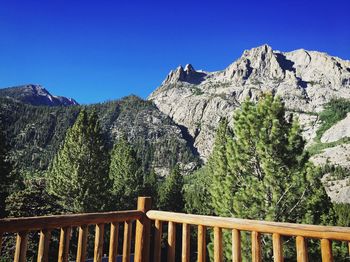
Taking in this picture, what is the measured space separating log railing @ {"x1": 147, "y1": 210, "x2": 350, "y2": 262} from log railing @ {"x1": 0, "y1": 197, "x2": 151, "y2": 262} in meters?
0.17

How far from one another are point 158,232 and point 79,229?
3.10 ft

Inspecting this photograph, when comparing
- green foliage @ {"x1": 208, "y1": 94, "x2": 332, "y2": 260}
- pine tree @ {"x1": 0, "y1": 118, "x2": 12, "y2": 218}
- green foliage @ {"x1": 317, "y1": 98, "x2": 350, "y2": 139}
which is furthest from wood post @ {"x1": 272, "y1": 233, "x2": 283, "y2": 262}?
green foliage @ {"x1": 317, "y1": 98, "x2": 350, "y2": 139}

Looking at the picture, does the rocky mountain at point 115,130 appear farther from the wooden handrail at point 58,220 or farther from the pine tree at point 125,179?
the wooden handrail at point 58,220

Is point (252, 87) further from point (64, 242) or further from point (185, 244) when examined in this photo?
point (64, 242)

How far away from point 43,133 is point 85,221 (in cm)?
11971

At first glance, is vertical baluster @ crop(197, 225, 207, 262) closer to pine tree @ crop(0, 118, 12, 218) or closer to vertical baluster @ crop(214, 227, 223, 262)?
vertical baluster @ crop(214, 227, 223, 262)

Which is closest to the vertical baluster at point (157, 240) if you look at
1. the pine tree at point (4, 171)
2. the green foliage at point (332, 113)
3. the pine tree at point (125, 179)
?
the pine tree at point (4, 171)

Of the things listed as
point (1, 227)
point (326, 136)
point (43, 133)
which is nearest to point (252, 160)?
point (1, 227)

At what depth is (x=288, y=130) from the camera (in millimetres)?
12656

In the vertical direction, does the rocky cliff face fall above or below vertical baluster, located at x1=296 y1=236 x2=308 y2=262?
above

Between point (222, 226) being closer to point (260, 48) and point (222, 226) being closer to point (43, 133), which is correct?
point (43, 133)

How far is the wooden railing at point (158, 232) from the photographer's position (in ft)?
8.90

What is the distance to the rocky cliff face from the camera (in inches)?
5861

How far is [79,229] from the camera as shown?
349cm
